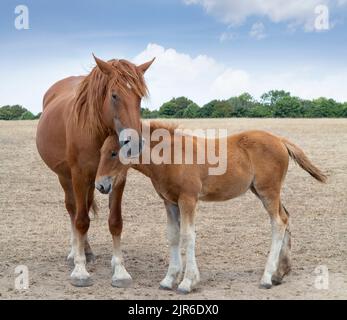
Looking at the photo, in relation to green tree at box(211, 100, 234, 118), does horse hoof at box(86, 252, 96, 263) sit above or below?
below

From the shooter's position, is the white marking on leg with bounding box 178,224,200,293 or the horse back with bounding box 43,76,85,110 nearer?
the white marking on leg with bounding box 178,224,200,293

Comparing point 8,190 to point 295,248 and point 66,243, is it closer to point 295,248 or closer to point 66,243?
point 66,243

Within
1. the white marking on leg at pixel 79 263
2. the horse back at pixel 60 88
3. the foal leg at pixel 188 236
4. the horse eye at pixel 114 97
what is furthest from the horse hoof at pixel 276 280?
the horse back at pixel 60 88

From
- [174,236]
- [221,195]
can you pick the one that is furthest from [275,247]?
[174,236]

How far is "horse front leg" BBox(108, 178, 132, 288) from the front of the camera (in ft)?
20.9

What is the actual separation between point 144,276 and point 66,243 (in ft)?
6.53

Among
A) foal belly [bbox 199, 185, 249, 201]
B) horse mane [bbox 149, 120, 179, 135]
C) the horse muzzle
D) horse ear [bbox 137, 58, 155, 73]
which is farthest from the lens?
foal belly [bbox 199, 185, 249, 201]

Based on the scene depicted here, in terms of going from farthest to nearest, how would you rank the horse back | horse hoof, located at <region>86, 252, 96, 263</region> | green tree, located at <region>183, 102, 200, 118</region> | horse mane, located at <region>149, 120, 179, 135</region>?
green tree, located at <region>183, 102, 200, 118</region> < the horse back < horse hoof, located at <region>86, 252, 96, 263</region> < horse mane, located at <region>149, 120, 179, 135</region>

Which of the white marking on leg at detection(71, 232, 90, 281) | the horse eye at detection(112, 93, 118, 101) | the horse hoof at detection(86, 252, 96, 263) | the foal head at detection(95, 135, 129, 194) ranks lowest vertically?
the horse hoof at detection(86, 252, 96, 263)

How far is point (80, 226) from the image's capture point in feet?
21.9

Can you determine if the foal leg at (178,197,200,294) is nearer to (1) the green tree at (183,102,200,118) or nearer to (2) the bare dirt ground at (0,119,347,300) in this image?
(2) the bare dirt ground at (0,119,347,300)

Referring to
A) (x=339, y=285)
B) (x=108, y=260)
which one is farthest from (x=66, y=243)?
(x=339, y=285)

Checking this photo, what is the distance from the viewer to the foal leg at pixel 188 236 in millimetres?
5930

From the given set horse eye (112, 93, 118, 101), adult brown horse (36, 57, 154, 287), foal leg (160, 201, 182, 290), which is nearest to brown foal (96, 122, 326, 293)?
foal leg (160, 201, 182, 290)
